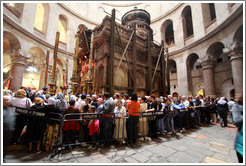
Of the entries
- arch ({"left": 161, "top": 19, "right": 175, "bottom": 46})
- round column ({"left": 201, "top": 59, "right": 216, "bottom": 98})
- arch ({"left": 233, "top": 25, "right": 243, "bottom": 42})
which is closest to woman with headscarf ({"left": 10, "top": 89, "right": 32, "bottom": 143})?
arch ({"left": 233, "top": 25, "right": 243, "bottom": 42})

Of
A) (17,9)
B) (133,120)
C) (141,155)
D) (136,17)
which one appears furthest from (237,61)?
(17,9)

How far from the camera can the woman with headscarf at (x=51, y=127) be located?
2959mm

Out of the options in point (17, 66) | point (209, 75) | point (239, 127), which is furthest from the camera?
point (209, 75)

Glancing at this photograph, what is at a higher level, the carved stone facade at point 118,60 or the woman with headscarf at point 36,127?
the carved stone facade at point 118,60

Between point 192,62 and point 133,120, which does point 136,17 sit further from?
point 133,120

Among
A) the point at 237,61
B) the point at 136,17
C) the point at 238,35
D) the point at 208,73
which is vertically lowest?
the point at 208,73

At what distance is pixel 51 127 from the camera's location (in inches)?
120

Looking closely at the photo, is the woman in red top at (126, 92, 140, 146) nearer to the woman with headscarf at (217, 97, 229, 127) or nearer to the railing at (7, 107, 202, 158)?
the railing at (7, 107, 202, 158)

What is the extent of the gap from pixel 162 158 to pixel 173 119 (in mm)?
3001

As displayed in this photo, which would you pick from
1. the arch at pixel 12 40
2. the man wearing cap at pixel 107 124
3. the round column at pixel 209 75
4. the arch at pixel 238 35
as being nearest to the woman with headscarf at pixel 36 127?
the man wearing cap at pixel 107 124

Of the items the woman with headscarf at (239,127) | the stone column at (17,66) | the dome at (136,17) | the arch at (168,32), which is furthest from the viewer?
the arch at (168,32)

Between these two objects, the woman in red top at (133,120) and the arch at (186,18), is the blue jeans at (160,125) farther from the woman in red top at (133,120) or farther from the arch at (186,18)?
the arch at (186,18)

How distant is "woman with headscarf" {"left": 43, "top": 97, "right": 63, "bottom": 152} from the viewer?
296 centimetres

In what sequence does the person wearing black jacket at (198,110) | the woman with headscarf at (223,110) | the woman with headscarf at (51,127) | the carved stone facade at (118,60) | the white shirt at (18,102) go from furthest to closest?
the carved stone facade at (118,60) < the person wearing black jacket at (198,110) < the woman with headscarf at (223,110) < the white shirt at (18,102) < the woman with headscarf at (51,127)
